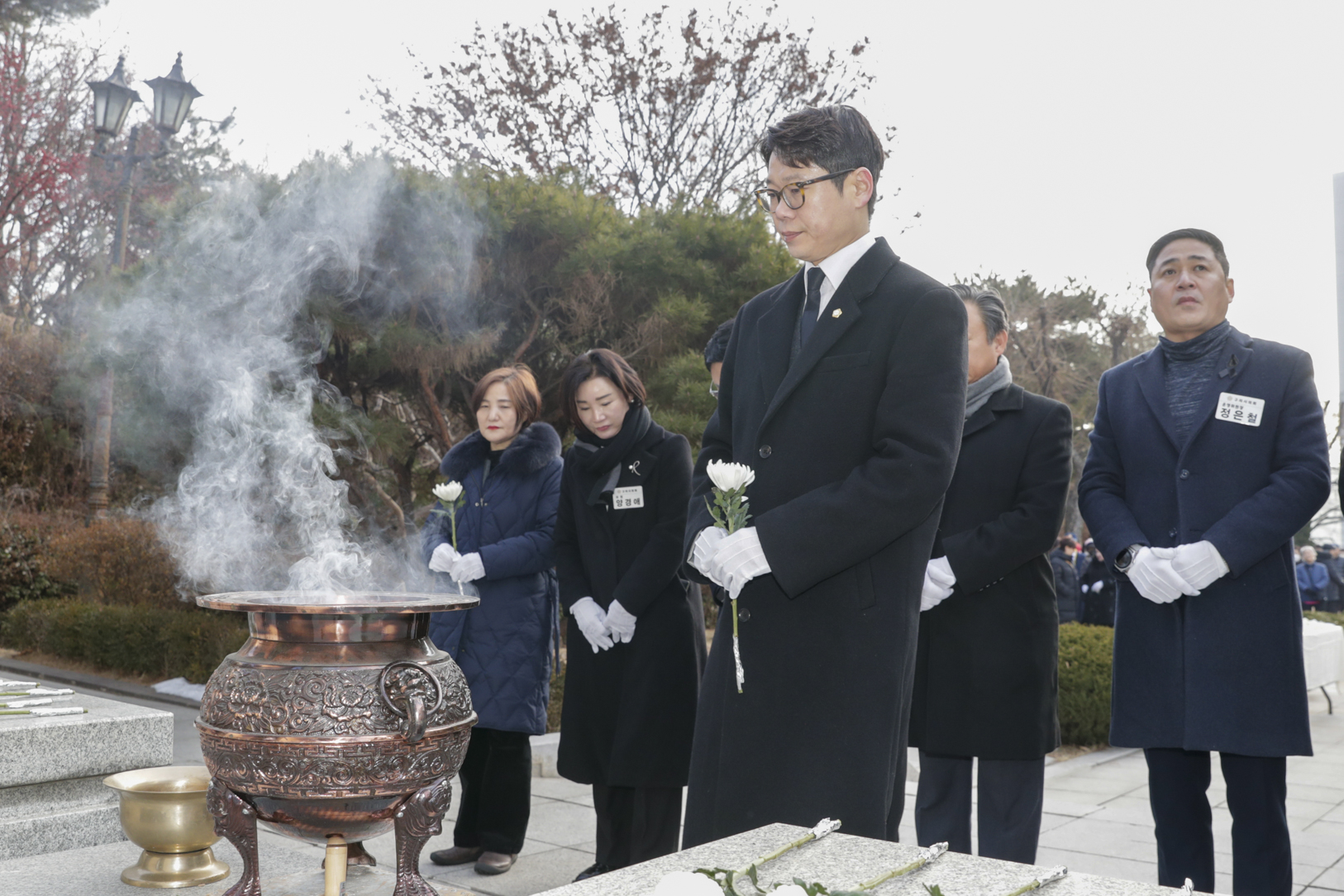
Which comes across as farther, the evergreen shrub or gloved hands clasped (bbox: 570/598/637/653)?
the evergreen shrub

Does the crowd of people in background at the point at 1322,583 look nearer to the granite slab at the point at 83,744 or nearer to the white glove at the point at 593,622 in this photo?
the white glove at the point at 593,622

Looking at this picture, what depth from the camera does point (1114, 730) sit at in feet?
9.96

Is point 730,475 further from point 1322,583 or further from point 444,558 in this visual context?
point 1322,583

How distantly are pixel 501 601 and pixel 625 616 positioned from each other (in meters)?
0.61

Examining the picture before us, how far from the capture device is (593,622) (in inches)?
153

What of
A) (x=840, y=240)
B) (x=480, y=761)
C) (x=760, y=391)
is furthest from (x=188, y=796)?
(x=840, y=240)

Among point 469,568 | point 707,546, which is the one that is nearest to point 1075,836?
point 469,568

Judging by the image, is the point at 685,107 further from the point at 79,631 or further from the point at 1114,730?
the point at 1114,730

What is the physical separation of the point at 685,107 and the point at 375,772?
13.0m

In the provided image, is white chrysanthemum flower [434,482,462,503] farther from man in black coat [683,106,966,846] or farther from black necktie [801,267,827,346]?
black necktie [801,267,827,346]

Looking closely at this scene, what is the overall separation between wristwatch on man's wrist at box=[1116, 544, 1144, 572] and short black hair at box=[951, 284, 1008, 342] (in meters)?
0.81

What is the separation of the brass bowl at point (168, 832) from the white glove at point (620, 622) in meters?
1.35

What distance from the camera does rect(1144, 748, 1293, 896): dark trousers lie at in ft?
9.05

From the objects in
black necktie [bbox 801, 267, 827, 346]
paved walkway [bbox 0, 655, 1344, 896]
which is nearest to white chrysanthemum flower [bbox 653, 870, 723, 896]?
black necktie [bbox 801, 267, 827, 346]
